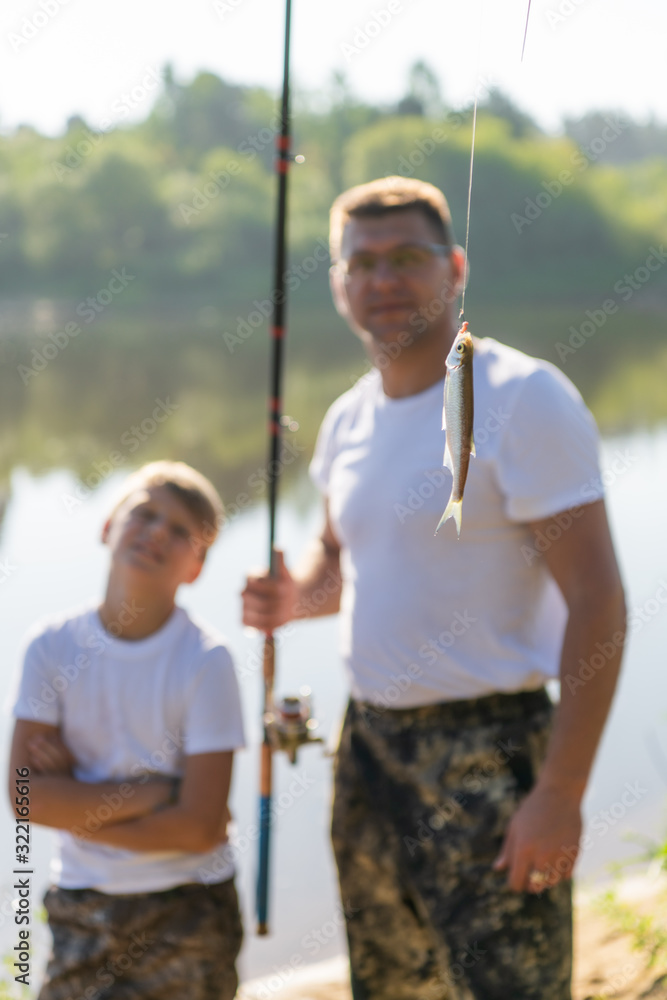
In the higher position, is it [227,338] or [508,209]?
[508,209]

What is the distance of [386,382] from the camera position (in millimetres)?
2346

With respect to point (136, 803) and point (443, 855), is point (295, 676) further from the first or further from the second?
point (443, 855)

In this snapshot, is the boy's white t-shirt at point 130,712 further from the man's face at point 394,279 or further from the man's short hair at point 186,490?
the man's face at point 394,279

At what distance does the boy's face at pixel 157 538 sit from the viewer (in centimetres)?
253

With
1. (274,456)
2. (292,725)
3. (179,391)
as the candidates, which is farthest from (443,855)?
(179,391)

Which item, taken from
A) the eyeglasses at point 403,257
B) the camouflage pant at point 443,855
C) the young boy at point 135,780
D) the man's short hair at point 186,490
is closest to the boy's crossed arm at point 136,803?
the young boy at point 135,780

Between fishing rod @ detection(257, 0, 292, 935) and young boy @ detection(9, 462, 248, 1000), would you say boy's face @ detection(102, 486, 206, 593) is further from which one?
fishing rod @ detection(257, 0, 292, 935)

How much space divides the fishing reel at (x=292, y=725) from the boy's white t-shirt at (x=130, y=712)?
0.28 metres

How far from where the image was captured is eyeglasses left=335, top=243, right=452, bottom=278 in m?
2.31

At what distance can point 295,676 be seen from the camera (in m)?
5.97

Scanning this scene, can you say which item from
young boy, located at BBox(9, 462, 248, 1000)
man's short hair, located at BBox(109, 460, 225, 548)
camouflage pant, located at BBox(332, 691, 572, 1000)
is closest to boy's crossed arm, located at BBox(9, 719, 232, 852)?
young boy, located at BBox(9, 462, 248, 1000)

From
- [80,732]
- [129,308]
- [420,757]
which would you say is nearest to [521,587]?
[420,757]

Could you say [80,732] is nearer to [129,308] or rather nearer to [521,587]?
[521,587]

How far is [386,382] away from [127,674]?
34.7 inches
